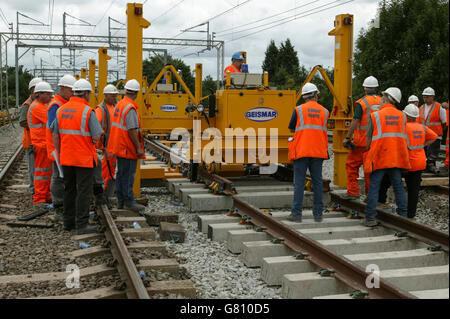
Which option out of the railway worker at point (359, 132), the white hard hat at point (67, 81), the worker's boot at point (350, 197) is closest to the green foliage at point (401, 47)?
the railway worker at point (359, 132)

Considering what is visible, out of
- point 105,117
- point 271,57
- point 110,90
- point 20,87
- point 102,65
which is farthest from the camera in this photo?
point 20,87

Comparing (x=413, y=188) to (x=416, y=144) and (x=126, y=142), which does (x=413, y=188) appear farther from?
(x=126, y=142)

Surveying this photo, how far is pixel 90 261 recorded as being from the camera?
5109 mm

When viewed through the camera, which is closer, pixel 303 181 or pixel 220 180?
pixel 303 181

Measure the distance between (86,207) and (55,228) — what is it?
2.24ft

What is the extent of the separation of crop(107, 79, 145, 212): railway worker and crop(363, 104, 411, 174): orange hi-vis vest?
10.7 feet

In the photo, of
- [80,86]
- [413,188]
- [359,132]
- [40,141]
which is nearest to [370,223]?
[413,188]

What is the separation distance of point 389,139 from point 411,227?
1.06 meters

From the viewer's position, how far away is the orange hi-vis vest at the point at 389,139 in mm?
5781

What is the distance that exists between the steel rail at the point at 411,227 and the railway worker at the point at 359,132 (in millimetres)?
327

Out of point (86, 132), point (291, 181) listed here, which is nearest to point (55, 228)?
point (86, 132)

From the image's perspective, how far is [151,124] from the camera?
898 cm

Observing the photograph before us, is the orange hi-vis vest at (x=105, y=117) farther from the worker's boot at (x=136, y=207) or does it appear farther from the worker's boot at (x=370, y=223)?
the worker's boot at (x=370, y=223)

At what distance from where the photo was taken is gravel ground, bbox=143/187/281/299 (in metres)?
4.35
